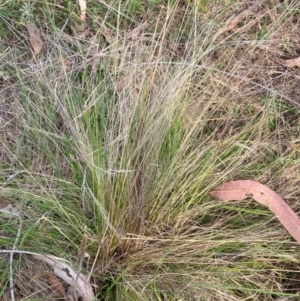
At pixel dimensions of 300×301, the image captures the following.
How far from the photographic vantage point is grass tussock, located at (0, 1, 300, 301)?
5.46 feet

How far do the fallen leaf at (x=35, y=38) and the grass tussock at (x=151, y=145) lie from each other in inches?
1.0

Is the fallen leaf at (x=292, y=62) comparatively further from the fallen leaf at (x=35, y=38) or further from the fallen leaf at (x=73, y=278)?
the fallen leaf at (x=73, y=278)

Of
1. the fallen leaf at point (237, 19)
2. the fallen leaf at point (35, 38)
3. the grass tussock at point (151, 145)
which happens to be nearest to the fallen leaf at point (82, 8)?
the grass tussock at point (151, 145)

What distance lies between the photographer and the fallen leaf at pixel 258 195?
5.73 feet

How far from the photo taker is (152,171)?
68.1 inches

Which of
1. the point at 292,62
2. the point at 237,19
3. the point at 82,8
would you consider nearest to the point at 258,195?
the point at 292,62

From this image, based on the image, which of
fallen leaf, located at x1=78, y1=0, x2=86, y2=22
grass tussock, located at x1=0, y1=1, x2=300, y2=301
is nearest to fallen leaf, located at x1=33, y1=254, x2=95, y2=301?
grass tussock, located at x1=0, y1=1, x2=300, y2=301

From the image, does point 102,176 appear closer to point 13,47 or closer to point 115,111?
point 115,111

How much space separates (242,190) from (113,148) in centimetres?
45

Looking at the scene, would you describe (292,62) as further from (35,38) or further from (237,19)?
(35,38)

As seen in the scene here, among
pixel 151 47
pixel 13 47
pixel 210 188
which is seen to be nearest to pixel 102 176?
pixel 210 188

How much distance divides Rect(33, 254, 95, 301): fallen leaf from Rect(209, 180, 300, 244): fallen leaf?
19.8 inches

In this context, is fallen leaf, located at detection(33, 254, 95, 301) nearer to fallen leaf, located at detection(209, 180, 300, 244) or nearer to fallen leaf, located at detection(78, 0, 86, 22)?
fallen leaf, located at detection(209, 180, 300, 244)

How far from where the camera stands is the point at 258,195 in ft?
5.79
